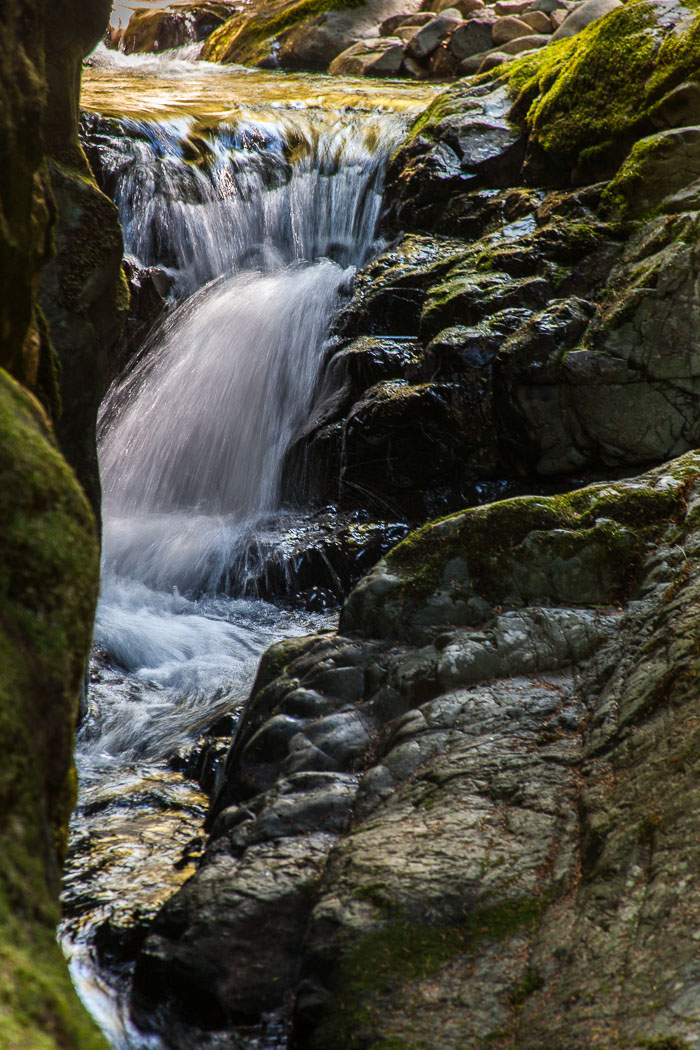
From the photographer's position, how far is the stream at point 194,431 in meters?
4.36

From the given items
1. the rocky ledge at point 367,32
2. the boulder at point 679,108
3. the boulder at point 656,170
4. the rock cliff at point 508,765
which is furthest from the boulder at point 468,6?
the rock cliff at point 508,765

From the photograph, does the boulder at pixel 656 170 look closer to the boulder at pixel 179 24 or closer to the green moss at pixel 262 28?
the green moss at pixel 262 28

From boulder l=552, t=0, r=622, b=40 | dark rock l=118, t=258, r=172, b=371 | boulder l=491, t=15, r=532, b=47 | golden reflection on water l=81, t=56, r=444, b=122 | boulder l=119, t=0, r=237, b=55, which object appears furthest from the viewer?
boulder l=119, t=0, r=237, b=55

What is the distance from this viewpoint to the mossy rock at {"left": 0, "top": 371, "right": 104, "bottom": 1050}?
1.50 metres

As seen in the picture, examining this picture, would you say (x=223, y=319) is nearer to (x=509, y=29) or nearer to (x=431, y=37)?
(x=509, y=29)

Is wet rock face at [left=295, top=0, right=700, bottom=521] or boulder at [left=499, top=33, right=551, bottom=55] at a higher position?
boulder at [left=499, top=33, right=551, bottom=55]

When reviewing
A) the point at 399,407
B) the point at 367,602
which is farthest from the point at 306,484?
the point at 367,602

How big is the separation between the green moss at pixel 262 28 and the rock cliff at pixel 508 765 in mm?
19649

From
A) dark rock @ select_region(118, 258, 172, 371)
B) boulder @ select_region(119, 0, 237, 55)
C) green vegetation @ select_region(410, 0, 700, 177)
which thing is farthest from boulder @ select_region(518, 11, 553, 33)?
boulder @ select_region(119, 0, 237, 55)

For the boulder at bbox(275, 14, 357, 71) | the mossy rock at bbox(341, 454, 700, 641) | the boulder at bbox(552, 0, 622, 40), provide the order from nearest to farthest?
1. the mossy rock at bbox(341, 454, 700, 641)
2. the boulder at bbox(552, 0, 622, 40)
3. the boulder at bbox(275, 14, 357, 71)

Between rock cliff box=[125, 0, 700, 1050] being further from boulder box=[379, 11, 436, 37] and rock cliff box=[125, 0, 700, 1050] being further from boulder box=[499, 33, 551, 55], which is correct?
boulder box=[379, 11, 436, 37]

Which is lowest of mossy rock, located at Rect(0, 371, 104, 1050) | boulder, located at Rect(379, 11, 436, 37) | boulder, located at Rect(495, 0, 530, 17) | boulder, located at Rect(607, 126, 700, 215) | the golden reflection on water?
mossy rock, located at Rect(0, 371, 104, 1050)

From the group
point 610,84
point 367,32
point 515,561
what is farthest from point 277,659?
point 367,32

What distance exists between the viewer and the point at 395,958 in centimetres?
271
